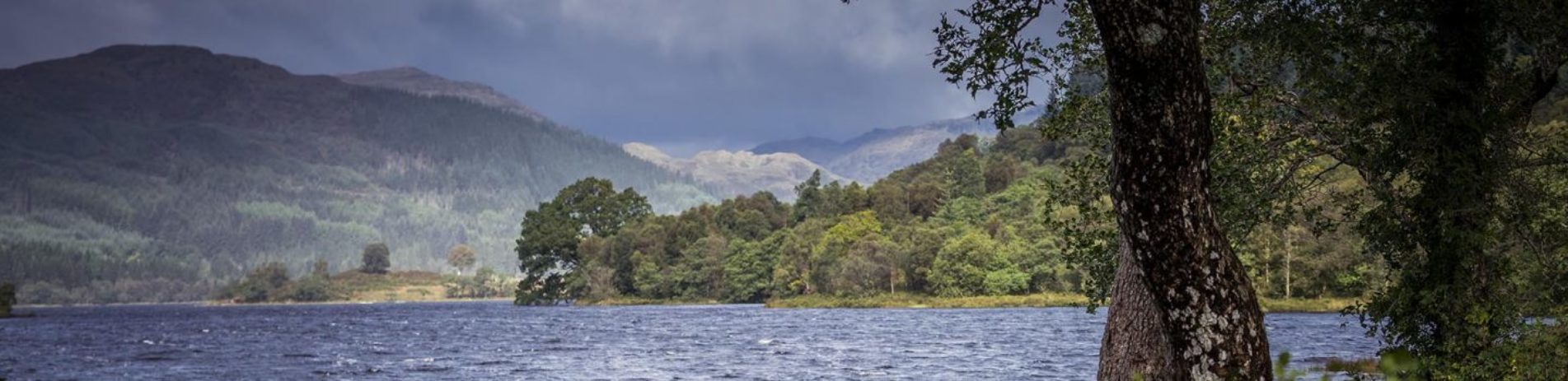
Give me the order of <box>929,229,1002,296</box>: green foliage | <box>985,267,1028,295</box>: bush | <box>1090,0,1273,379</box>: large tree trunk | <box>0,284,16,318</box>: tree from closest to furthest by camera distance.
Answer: <box>1090,0,1273,379</box>: large tree trunk → <box>985,267,1028,295</box>: bush → <box>929,229,1002,296</box>: green foliage → <box>0,284,16,318</box>: tree

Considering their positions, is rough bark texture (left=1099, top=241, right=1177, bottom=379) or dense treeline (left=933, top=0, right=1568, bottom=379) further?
dense treeline (left=933, top=0, right=1568, bottom=379)

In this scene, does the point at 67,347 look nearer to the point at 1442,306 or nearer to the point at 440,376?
the point at 440,376

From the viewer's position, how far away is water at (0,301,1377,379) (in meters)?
55.4

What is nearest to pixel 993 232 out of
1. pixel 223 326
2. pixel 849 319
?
pixel 849 319

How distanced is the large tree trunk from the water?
36.6 m

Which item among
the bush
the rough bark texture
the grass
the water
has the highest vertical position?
the bush

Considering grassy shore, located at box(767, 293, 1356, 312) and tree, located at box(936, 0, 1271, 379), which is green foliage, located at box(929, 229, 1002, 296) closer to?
grassy shore, located at box(767, 293, 1356, 312)

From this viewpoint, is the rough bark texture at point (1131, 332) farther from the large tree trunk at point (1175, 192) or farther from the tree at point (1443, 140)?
the tree at point (1443, 140)

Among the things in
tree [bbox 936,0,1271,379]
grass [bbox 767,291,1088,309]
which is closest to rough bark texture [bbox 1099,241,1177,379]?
tree [bbox 936,0,1271,379]

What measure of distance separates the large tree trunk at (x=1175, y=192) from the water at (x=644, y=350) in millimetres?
36633

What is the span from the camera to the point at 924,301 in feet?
501

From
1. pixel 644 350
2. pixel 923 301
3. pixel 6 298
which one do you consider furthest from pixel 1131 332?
pixel 6 298

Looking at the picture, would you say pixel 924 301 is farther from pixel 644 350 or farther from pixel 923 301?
pixel 644 350

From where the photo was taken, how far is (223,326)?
140125 millimetres
